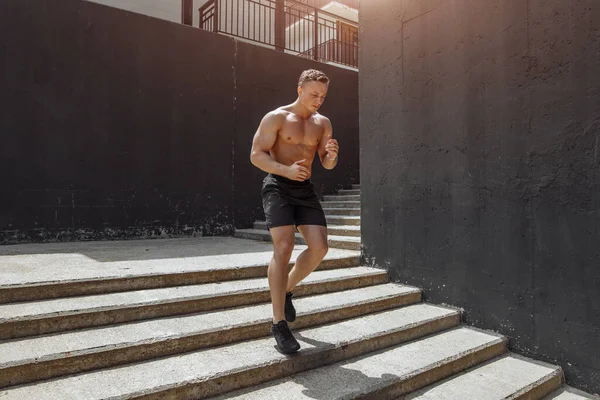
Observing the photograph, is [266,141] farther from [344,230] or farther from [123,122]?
[123,122]

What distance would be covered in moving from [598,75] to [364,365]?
2.94m

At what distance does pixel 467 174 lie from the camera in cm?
418

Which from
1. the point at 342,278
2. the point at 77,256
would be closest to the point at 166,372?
the point at 342,278

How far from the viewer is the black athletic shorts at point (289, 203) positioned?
2916mm

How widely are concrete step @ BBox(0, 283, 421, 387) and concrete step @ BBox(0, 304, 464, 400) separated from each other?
7cm

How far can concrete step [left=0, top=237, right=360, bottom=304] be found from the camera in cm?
321

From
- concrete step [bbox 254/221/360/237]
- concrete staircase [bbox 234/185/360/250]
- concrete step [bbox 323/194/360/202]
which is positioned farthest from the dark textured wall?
concrete step [bbox 323/194/360/202]

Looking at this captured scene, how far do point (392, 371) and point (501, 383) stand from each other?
0.94m

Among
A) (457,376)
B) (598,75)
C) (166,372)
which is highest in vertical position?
(598,75)

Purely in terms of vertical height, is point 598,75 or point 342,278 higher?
point 598,75

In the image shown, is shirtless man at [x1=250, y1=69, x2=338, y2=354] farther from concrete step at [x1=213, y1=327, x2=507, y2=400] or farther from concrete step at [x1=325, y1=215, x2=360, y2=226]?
concrete step at [x1=325, y1=215, x2=360, y2=226]

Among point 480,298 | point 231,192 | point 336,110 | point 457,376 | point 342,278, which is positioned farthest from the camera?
point 336,110

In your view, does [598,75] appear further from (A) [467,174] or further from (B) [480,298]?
(B) [480,298]

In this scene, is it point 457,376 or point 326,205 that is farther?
point 326,205
